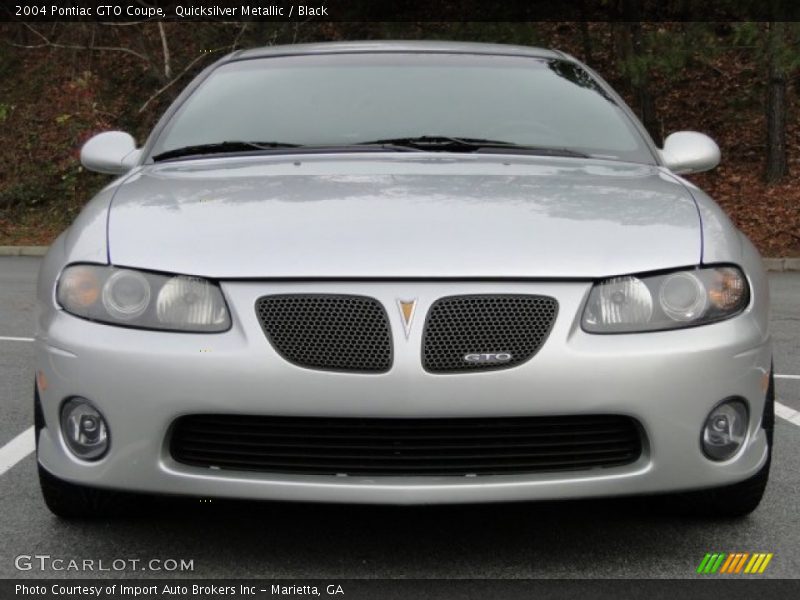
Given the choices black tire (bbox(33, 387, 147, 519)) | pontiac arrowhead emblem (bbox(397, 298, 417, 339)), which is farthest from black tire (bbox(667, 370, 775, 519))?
black tire (bbox(33, 387, 147, 519))

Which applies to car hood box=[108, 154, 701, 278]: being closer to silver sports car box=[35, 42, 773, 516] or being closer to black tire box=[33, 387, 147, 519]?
silver sports car box=[35, 42, 773, 516]

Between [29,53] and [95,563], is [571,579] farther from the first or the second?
[29,53]

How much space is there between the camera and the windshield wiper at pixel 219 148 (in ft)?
14.6

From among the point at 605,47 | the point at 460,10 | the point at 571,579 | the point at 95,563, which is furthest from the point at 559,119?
the point at 605,47

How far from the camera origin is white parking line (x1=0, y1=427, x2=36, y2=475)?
458 centimetres

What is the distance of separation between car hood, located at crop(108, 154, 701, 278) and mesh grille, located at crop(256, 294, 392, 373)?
0.07m

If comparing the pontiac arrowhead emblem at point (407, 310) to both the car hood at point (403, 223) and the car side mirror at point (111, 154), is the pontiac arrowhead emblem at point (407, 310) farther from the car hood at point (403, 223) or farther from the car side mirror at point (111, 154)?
the car side mirror at point (111, 154)

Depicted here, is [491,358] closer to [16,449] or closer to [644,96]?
[16,449]

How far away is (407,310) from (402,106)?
1707mm

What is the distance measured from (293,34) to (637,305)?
19.7 m

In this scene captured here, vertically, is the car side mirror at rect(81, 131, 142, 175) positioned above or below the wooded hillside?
above

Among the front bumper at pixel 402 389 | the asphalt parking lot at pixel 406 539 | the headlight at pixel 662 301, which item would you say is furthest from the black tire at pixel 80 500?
the headlight at pixel 662 301

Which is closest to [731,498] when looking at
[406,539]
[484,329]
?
[406,539]

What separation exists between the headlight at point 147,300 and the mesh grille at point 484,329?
525 millimetres
